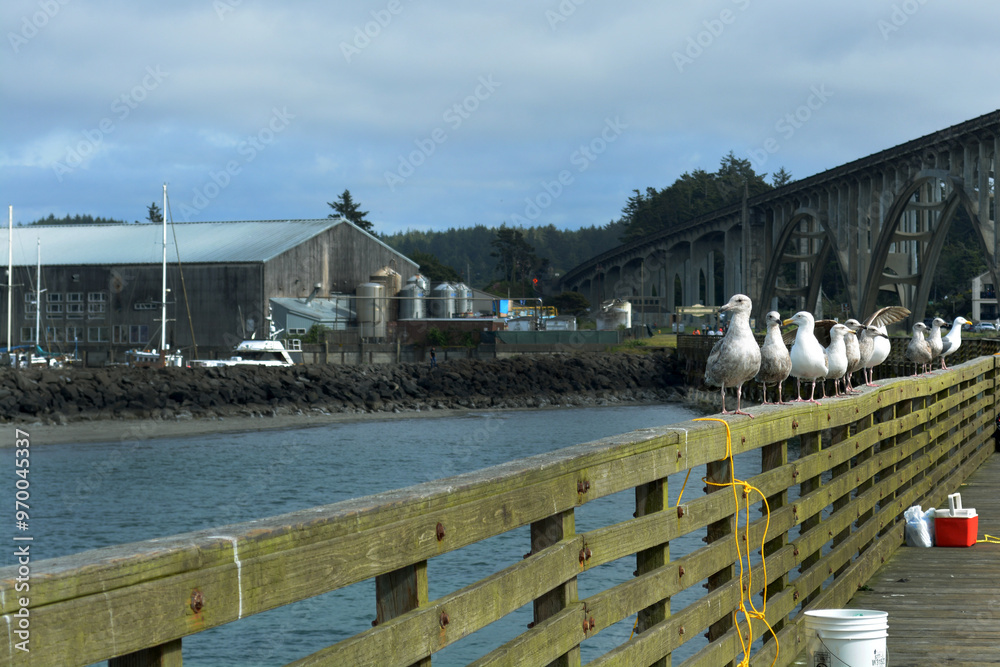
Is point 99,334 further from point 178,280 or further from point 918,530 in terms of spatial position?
point 918,530

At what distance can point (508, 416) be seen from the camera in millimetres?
49344

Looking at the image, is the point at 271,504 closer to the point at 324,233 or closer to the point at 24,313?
the point at 324,233

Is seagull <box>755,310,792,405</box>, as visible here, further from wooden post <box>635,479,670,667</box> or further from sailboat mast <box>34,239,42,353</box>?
sailboat mast <box>34,239,42,353</box>

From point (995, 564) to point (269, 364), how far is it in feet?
161

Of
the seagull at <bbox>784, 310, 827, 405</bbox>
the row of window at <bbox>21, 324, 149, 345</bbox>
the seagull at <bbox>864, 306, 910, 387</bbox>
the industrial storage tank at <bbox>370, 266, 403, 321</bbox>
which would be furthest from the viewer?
the industrial storage tank at <bbox>370, 266, 403, 321</bbox>

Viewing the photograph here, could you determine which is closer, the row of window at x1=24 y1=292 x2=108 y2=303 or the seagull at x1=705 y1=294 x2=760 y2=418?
the seagull at x1=705 y1=294 x2=760 y2=418

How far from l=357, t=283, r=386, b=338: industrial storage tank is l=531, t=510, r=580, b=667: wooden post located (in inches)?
2487

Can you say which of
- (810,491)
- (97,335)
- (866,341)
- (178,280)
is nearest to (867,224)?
(178,280)

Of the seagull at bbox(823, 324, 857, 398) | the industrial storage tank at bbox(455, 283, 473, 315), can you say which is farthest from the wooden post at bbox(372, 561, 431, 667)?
the industrial storage tank at bbox(455, 283, 473, 315)

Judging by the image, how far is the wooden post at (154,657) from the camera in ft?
6.01

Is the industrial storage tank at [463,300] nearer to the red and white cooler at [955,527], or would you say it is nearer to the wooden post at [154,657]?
the red and white cooler at [955,527]

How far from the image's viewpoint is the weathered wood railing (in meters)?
1.82

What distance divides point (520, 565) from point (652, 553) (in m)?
1.19

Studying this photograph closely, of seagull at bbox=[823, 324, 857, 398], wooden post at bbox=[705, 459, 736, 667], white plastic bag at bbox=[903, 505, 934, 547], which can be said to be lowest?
white plastic bag at bbox=[903, 505, 934, 547]
